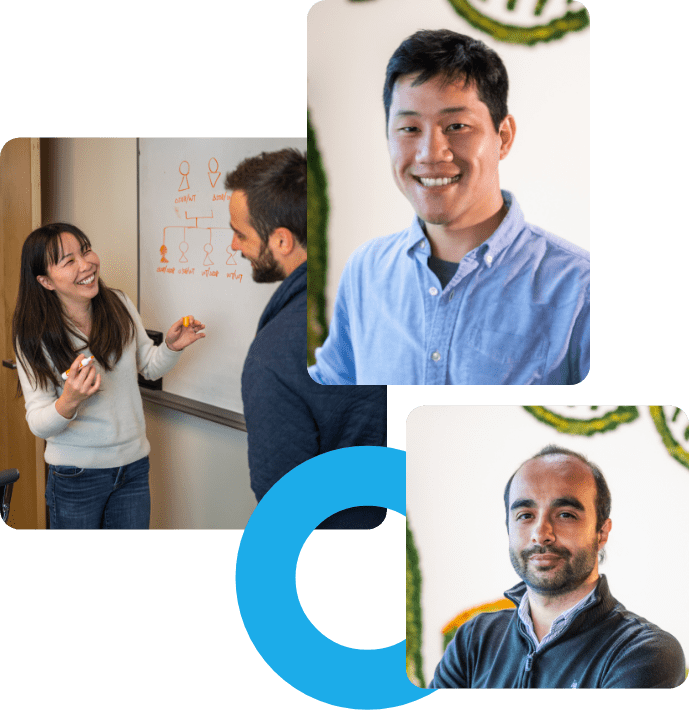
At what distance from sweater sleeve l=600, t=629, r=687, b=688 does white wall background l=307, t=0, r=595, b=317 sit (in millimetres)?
1057

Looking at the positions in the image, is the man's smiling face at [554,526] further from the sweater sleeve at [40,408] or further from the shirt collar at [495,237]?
the sweater sleeve at [40,408]

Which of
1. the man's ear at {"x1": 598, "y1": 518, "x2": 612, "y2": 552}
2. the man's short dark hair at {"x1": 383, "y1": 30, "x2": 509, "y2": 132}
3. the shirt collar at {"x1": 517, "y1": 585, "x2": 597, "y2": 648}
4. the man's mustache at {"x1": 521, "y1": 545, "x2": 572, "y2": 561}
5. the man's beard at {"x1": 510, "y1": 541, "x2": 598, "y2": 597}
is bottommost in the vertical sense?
the shirt collar at {"x1": 517, "y1": 585, "x2": 597, "y2": 648}

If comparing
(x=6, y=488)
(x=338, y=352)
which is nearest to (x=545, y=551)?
(x=338, y=352)

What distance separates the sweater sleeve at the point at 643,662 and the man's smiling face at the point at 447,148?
1188 mm

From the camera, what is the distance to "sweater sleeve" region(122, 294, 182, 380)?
8.75 ft

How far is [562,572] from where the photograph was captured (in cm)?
211

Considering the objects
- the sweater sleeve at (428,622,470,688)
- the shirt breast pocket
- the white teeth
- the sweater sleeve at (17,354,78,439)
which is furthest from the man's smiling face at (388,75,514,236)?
the sweater sleeve at (17,354,78,439)

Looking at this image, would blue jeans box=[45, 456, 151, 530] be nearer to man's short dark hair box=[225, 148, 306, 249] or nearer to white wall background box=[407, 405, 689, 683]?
A: man's short dark hair box=[225, 148, 306, 249]

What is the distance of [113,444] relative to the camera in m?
2.68

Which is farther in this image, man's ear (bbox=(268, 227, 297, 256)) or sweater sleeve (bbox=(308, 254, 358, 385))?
man's ear (bbox=(268, 227, 297, 256))

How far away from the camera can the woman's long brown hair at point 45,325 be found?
102 inches

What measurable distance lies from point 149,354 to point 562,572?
4.79 feet

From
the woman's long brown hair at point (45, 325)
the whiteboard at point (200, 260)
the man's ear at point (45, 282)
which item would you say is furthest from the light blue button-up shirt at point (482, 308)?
the man's ear at point (45, 282)

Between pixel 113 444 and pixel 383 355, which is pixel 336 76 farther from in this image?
pixel 113 444
